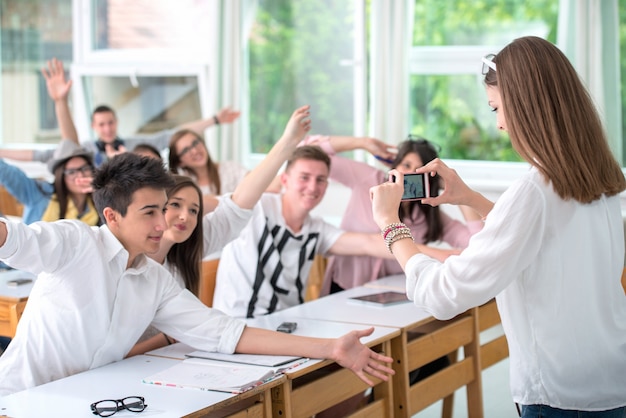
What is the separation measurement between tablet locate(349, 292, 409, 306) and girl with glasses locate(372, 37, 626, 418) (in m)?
1.43

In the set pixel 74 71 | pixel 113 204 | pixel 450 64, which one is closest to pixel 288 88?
pixel 450 64

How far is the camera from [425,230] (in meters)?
4.04

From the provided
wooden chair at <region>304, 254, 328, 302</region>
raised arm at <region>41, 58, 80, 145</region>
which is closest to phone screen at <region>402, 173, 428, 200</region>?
wooden chair at <region>304, 254, 328, 302</region>

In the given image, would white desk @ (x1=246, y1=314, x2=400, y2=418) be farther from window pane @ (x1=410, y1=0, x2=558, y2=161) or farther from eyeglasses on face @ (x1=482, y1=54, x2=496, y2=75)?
window pane @ (x1=410, y1=0, x2=558, y2=161)

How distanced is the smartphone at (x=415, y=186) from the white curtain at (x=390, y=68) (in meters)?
3.42

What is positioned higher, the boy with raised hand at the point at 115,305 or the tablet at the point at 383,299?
the boy with raised hand at the point at 115,305

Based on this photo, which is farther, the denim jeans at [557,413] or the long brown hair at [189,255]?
the long brown hair at [189,255]

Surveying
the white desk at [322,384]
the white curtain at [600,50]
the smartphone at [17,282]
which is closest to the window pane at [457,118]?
the white curtain at [600,50]

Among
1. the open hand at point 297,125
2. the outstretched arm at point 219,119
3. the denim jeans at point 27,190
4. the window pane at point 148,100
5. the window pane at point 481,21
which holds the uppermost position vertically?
the window pane at point 481,21

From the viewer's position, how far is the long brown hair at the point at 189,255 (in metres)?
2.97

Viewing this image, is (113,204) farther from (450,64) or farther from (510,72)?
(450,64)

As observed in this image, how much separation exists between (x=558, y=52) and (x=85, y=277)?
1.34 metres

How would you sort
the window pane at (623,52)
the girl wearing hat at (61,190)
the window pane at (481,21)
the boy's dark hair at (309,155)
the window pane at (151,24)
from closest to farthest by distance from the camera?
the boy's dark hair at (309,155) < the girl wearing hat at (61,190) < the window pane at (623,52) < the window pane at (481,21) < the window pane at (151,24)

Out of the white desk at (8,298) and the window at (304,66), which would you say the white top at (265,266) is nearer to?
the white desk at (8,298)
